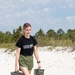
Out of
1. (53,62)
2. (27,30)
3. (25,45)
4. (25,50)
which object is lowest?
(53,62)

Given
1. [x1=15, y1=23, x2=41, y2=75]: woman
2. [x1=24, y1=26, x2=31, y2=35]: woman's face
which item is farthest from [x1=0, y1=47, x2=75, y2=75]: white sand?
[x1=24, y1=26, x2=31, y2=35]: woman's face

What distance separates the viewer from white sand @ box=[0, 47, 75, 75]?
11.2m

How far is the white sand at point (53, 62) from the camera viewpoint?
11246 mm

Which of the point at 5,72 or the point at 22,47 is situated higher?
the point at 22,47

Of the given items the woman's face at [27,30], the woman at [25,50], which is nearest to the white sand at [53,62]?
the woman at [25,50]

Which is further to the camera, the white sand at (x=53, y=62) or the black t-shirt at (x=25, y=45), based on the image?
the white sand at (x=53, y=62)

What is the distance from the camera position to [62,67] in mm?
11711

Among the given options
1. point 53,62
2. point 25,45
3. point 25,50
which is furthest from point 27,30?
point 53,62

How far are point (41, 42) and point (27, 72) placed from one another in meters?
11.4

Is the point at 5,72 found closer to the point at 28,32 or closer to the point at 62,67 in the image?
the point at 62,67

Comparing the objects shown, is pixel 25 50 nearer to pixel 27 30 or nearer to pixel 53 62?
pixel 27 30

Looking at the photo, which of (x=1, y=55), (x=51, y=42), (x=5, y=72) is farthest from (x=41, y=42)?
(x=5, y=72)

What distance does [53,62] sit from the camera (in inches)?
496

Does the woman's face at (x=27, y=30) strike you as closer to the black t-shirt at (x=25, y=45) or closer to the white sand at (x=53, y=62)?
the black t-shirt at (x=25, y=45)
